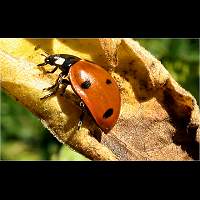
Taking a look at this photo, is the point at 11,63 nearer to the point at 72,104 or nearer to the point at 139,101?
the point at 72,104

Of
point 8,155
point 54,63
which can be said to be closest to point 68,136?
point 54,63

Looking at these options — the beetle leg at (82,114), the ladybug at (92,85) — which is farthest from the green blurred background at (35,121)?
the beetle leg at (82,114)

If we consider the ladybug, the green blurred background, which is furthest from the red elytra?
the green blurred background

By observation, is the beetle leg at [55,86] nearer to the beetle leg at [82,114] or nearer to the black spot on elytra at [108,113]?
the beetle leg at [82,114]

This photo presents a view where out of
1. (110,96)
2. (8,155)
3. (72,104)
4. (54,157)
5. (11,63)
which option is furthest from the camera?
(8,155)

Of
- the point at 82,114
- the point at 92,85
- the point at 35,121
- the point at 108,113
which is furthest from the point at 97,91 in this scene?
the point at 35,121

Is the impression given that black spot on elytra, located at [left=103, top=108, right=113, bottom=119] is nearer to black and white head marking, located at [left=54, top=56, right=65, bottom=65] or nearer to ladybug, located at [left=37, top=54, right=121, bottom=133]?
ladybug, located at [left=37, top=54, right=121, bottom=133]
